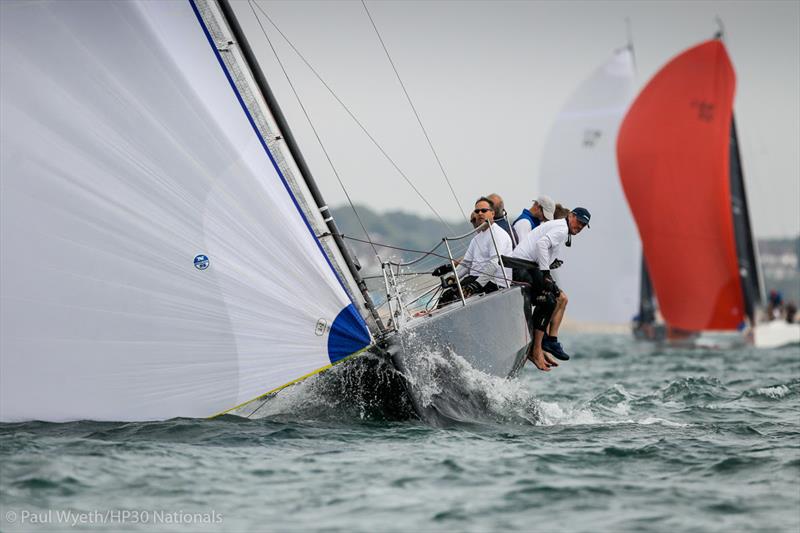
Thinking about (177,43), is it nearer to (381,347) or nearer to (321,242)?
(321,242)

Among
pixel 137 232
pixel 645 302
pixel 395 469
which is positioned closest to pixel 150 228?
pixel 137 232

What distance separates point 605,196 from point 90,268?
2232cm

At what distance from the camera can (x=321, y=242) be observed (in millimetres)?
6445

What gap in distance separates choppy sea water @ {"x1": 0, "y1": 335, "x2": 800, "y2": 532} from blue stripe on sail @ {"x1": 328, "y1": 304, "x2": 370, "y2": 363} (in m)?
0.32

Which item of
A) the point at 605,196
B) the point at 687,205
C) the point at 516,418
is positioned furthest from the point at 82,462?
the point at 605,196

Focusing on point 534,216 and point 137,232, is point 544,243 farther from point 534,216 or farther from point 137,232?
point 137,232

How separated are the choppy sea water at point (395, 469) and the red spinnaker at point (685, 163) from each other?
1455 centimetres

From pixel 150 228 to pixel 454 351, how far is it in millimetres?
2139

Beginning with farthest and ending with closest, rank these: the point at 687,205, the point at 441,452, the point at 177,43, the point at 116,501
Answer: the point at 687,205, the point at 177,43, the point at 441,452, the point at 116,501

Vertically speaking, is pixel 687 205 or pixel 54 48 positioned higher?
pixel 687 205

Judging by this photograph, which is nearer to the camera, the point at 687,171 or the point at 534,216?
the point at 534,216

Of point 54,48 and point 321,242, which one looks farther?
point 321,242

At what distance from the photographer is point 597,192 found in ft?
88.6

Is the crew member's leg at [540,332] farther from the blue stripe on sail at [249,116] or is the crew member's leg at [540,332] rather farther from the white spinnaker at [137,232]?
the blue stripe on sail at [249,116]
